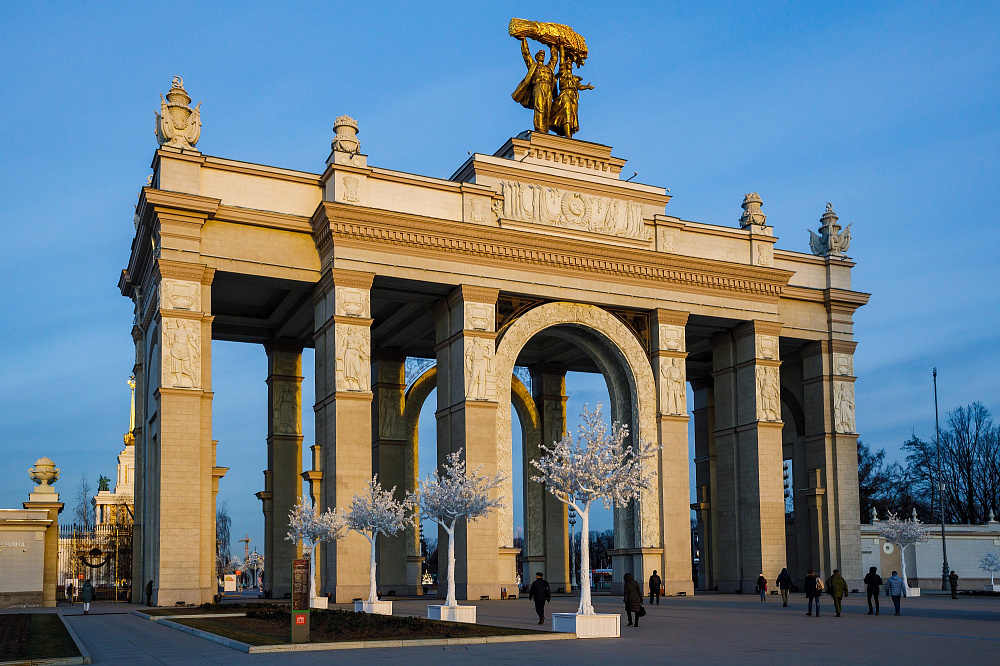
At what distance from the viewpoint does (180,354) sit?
31.6 meters

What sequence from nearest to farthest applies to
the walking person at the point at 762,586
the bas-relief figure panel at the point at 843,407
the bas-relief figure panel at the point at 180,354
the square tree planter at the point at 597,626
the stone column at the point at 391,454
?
the square tree planter at the point at 597,626 < the bas-relief figure panel at the point at 180,354 < the walking person at the point at 762,586 < the bas-relief figure panel at the point at 843,407 < the stone column at the point at 391,454

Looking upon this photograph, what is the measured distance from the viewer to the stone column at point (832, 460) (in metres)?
41.1

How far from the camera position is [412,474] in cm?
4409

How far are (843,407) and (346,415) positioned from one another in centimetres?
2136

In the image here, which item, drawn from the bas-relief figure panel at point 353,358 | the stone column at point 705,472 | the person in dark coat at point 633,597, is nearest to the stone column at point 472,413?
the bas-relief figure panel at point 353,358

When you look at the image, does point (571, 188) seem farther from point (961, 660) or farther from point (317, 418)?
point (961, 660)

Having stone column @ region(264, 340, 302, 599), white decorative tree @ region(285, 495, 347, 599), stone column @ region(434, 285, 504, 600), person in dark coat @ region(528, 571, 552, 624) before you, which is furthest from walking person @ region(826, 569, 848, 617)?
stone column @ region(264, 340, 302, 599)

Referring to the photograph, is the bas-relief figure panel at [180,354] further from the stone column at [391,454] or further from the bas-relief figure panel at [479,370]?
the stone column at [391,454]

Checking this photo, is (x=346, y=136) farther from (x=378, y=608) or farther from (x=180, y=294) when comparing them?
(x=378, y=608)

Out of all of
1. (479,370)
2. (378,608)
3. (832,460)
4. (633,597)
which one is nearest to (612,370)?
(479,370)

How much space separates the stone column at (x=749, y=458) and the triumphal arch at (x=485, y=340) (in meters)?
0.10

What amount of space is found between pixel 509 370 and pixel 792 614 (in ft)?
44.2

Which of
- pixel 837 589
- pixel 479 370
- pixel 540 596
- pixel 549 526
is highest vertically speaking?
pixel 479 370

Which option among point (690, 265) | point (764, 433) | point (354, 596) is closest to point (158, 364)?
point (354, 596)
